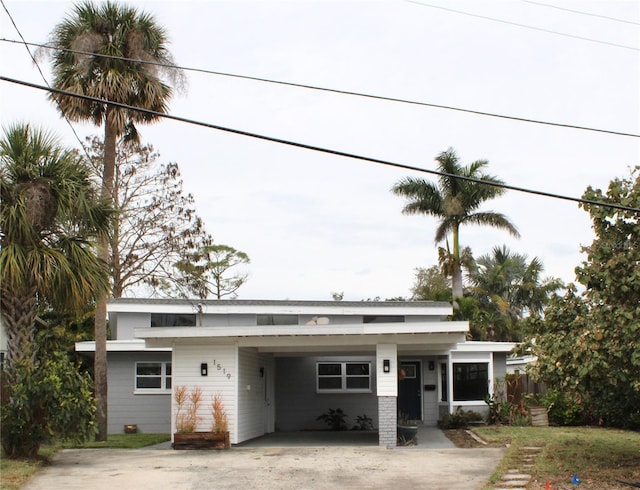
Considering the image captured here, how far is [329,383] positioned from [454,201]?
11.9 meters

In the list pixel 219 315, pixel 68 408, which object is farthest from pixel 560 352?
pixel 219 315

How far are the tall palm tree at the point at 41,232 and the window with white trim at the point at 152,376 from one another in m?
8.84

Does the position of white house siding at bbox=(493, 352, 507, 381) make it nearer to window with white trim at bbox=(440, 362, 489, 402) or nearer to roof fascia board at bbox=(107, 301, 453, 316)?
window with white trim at bbox=(440, 362, 489, 402)

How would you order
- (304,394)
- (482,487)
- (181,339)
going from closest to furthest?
(482,487) < (181,339) < (304,394)

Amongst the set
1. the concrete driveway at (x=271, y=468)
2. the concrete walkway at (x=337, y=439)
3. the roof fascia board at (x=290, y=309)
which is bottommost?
the concrete walkway at (x=337, y=439)

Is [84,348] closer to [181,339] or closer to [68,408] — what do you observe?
[181,339]

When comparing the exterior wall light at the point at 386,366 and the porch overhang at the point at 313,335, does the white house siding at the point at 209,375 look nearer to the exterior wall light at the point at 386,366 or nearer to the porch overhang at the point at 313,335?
the porch overhang at the point at 313,335

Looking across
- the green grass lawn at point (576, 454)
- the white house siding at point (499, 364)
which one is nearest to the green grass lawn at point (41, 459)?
the green grass lawn at point (576, 454)

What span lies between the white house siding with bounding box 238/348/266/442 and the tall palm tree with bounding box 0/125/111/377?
4.86m

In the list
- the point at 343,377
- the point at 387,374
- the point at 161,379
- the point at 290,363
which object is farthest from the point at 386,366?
the point at 161,379

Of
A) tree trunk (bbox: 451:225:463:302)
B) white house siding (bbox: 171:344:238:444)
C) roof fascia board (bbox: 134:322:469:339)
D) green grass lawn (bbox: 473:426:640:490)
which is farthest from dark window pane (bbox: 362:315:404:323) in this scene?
roof fascia board (bbox: 134:322:469:339)

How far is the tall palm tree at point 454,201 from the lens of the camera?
33.6 metres

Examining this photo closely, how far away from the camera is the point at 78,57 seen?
19.6m

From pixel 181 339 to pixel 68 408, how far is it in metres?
4.15
